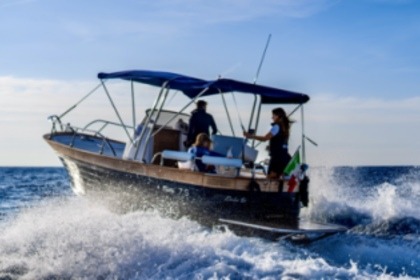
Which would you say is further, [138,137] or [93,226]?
[138,137]

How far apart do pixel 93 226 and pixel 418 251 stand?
5.50 metres

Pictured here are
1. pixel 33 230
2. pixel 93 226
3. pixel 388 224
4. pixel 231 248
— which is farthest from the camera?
pixel 388 224

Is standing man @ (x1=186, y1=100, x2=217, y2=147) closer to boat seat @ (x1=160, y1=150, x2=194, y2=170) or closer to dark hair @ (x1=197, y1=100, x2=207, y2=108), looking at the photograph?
dark hair @ (x1=197, y1=100, x2=207, y2=108)

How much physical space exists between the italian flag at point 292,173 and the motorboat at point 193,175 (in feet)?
0.05

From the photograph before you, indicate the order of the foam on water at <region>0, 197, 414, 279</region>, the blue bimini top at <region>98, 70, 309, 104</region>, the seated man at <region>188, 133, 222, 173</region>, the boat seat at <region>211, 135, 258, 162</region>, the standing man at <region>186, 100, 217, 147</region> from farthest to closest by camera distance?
the standing man at <region>186, 100, 217, 147</region>
the boat seat at <region>211, 135, 258, 162</region>
the blue bimini top at <region>98, 70, 309, 104</region>
the seated man at <region>188, 133, 222, 173</region>
the foam on water at <region>0, 197, 414, 279</region>

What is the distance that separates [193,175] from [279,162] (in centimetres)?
159

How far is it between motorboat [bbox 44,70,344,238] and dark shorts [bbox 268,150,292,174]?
0.89 ft

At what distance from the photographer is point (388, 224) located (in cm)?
1609

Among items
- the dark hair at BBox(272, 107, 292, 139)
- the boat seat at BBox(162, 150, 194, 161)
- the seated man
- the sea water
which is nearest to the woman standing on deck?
the dark hair at BBox(272, 107, 292, 139)

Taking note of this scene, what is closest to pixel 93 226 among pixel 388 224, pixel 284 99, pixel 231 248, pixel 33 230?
pixel 33 230

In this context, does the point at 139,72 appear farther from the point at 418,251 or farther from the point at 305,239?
the point at 418,251

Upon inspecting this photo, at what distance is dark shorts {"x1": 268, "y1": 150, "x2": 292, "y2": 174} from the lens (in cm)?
1023

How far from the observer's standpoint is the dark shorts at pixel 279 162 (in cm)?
1023

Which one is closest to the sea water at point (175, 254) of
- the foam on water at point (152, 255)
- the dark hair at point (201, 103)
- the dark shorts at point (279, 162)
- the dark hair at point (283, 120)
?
the foam on water at point (152, 255)
